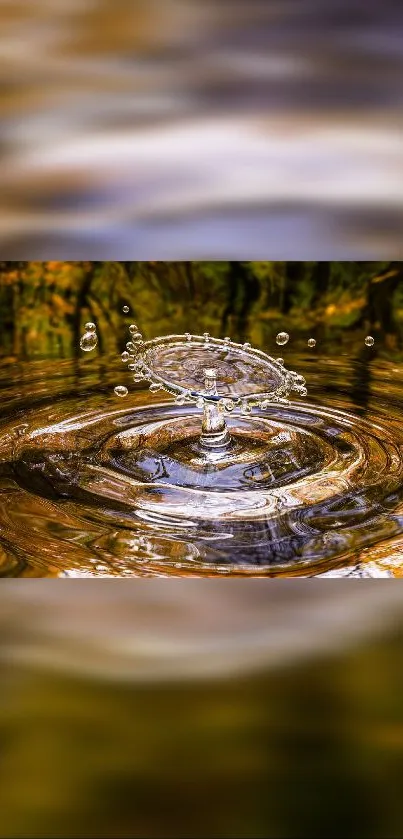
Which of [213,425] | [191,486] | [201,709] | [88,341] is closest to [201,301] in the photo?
[88,341]

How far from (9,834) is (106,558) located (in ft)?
0.61

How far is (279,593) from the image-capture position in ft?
2.16

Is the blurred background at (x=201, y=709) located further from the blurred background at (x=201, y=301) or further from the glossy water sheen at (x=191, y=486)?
the blurred background at (x=201, y=301)

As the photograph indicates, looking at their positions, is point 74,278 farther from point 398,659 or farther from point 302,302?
point 398,659

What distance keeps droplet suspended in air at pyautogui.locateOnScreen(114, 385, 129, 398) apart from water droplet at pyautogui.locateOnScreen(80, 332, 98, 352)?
297mm

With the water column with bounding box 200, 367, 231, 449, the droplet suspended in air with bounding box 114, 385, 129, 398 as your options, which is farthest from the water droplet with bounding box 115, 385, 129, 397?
the water column with bounding box 200, 367, 231, 449

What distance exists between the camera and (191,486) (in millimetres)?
770

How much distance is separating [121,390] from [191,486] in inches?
12.9

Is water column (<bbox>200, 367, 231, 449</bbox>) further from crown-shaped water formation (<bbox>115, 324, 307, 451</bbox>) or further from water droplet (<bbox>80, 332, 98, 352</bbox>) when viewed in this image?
water droplet (<bbox>80, 332, 98, 352</bbox>)

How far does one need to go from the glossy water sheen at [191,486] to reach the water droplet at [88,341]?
30 centimetres

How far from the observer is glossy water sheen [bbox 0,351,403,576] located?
2.09 feet
